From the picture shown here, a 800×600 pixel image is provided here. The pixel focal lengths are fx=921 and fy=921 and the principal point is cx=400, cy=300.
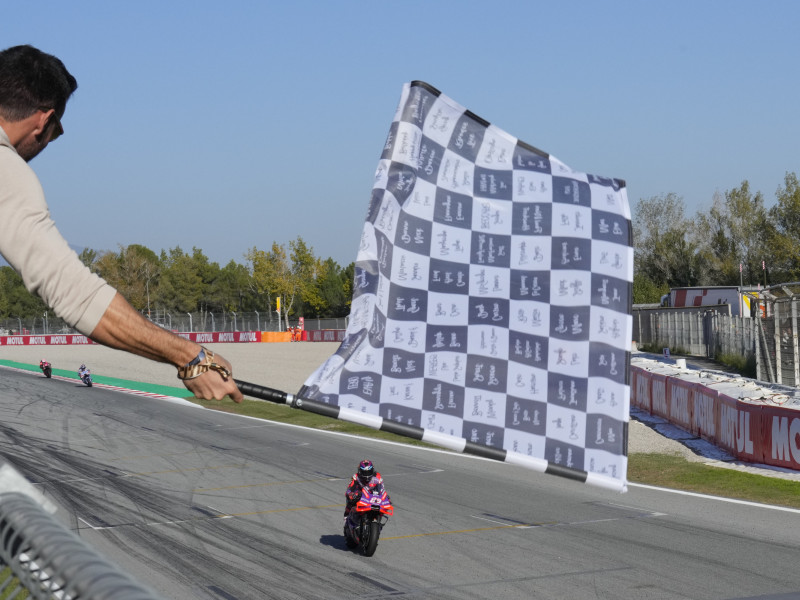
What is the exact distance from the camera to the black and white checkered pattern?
11.2 feet

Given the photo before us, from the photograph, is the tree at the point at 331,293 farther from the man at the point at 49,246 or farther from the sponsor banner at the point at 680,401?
the man at the point at 49,246

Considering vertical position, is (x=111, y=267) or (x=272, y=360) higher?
(x=111, y=267)

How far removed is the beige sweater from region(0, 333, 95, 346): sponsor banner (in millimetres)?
79209

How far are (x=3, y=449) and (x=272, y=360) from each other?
101ft

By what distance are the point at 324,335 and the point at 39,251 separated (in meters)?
→ 70.9

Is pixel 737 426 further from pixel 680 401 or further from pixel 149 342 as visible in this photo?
pixel 149 342

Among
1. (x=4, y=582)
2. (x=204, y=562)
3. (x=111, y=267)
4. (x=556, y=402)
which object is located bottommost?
(x=204, y=562)

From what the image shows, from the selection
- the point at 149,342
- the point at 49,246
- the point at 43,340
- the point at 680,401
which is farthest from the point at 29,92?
the point at 43,340

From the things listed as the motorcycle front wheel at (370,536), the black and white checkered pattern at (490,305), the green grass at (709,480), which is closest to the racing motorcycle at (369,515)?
the motorcycle front wheel at (370,536)

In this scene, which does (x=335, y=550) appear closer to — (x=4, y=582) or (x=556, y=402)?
(x=556, y=402)

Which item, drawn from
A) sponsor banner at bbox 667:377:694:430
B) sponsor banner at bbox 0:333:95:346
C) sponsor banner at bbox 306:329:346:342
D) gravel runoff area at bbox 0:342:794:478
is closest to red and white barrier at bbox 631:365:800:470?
sponsor banner at bbox 667:377:694:430

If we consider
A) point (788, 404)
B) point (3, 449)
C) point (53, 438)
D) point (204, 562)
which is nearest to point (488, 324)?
point (204, 562)

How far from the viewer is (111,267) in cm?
10688

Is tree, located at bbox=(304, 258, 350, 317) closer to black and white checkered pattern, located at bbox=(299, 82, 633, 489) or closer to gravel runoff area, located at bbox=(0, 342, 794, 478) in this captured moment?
gravel runoff area, located at bbox=(0, 342, 794, 478)
